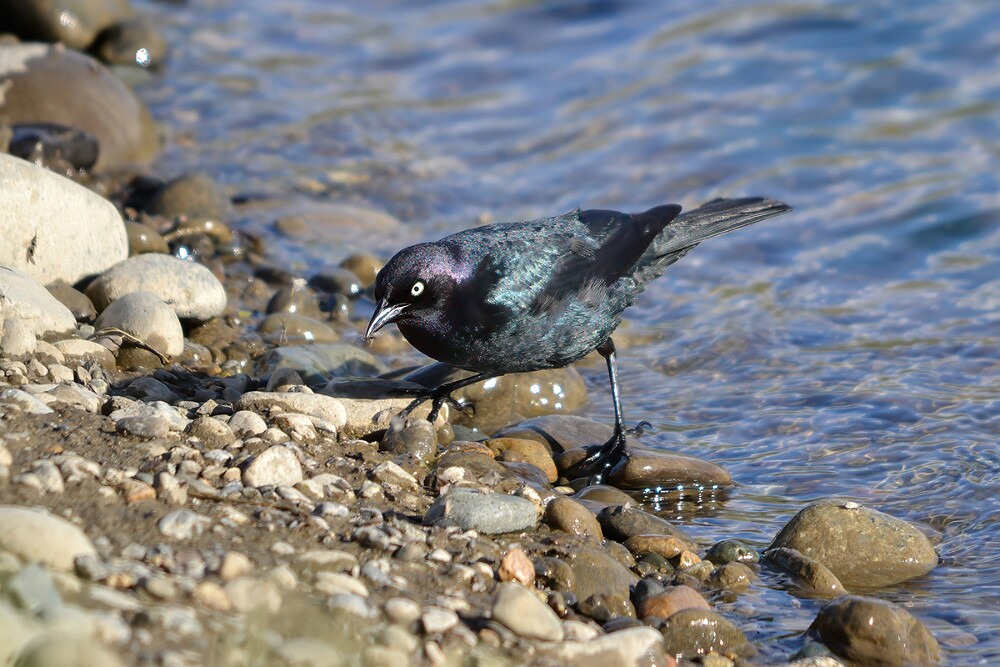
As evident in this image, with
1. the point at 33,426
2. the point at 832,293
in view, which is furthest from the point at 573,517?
the point at 832,293

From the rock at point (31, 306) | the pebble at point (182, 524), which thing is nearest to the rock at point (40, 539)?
the pebble at point (182, 524)

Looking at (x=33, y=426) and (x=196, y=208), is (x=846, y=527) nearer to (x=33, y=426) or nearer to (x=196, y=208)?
(x=33, y=426)

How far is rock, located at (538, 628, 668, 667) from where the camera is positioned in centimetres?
356

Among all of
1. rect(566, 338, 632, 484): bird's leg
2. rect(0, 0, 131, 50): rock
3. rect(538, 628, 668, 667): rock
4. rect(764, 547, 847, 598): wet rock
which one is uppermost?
rect(0, 0, 131, 50): rock

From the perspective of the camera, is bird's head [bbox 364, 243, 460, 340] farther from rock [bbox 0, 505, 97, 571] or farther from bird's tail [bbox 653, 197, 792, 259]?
rock [bbox 0, 505, 97, 571]

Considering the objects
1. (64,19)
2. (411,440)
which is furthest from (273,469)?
(64,19)

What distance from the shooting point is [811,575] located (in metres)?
4.67

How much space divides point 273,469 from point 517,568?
1.00 m

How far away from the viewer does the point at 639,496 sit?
567cm

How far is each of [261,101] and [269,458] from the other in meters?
8.31

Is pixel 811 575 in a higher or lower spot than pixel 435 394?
lower

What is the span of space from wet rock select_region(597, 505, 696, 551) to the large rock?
10.1 feet

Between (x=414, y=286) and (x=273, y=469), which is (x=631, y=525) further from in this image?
(x=273, y=469)

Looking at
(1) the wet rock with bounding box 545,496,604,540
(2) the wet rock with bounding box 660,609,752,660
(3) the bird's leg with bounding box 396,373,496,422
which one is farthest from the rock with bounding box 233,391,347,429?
(2) the wet rock with bounding box 660,609,752,660
